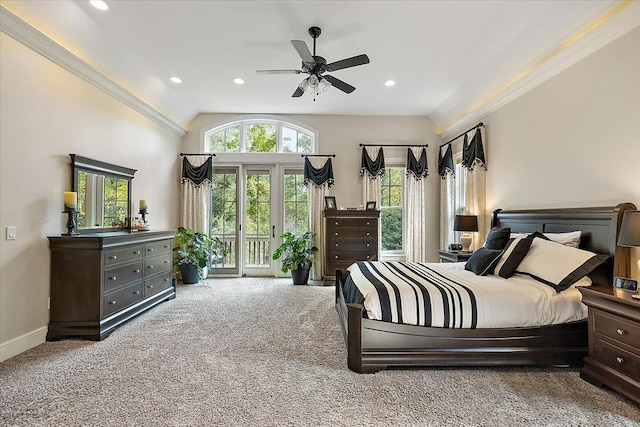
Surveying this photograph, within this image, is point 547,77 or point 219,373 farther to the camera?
point 547,77

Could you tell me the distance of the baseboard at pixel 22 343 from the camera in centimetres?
265

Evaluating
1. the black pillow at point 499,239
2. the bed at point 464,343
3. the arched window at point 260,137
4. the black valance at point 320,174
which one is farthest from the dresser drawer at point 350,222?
the bed at point 464,343

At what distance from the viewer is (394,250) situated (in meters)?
6.28

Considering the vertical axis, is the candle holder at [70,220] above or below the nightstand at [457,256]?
above

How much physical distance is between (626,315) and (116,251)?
4.46 metres

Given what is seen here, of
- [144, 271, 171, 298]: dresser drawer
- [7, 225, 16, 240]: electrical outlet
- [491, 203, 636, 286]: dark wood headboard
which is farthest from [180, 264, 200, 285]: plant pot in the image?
[491, 203, 636, 286]: dark wood headboard

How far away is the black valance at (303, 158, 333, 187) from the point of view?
606cm

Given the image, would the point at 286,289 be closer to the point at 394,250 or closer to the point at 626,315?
the point at 394,250

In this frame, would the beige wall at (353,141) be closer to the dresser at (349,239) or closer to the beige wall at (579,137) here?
the dresser at (349,239)

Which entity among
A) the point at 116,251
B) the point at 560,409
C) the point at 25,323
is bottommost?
the point at 560,409

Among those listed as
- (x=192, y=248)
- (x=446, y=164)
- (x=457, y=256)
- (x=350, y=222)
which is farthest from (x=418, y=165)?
(x=192, y=248)

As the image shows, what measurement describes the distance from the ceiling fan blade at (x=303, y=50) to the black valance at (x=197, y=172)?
3604 millimetres

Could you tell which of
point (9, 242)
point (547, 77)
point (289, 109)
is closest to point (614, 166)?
point (547, 77)

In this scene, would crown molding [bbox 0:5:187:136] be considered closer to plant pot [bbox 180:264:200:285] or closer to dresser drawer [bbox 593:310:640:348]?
plant pot [bbox 180:264:200:285]
